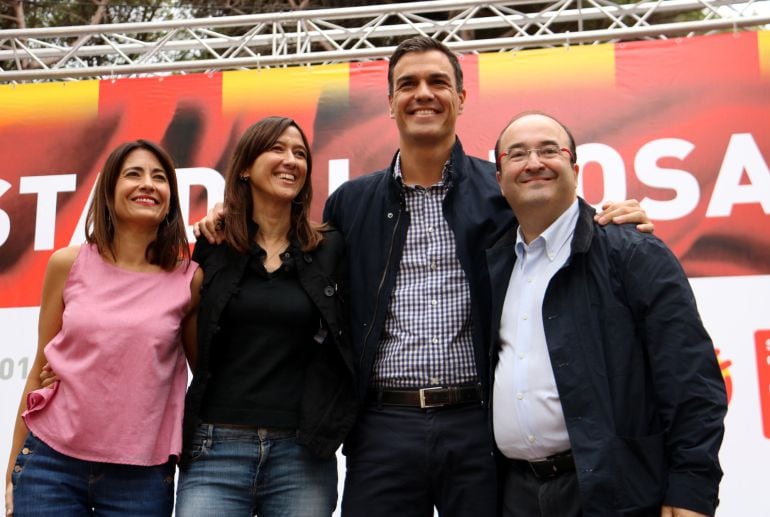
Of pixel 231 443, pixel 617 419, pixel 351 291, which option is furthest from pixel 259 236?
pixel 617 419

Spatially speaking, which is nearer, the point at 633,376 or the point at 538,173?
the point at 633,376

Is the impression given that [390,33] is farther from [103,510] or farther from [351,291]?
[103,510]

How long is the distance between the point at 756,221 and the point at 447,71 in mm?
2400

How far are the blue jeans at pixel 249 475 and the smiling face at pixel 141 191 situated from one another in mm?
688

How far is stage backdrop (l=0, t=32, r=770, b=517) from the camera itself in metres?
3.94

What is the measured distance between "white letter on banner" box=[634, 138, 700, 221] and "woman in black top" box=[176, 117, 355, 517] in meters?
2.41

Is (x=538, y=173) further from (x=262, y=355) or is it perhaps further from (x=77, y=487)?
(x=77, y=487)

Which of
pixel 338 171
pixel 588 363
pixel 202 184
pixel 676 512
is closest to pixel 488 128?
pixel 338 171

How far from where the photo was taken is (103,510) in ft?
6.83

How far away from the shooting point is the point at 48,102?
479 cm

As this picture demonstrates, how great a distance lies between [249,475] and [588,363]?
1006 millimetres

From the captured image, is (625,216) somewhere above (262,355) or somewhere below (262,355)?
above

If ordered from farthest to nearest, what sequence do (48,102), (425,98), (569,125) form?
(48,102) < (569,125) < (425,98)

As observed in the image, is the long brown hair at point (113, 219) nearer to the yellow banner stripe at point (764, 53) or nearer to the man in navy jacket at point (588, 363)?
the man in navy jacket at point (588, 363)
